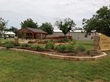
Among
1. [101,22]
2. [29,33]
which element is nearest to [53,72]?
[101,22]

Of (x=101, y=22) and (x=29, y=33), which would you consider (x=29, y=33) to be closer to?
(x=29, y=33)

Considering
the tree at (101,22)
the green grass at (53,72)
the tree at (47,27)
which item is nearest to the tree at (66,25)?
the tree at (47,27)

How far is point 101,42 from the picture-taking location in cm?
1469

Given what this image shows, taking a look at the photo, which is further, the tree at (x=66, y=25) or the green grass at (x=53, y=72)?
the tree at (x=66, y=25)

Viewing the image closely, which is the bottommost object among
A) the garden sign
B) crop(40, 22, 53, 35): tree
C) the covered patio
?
the garden sign

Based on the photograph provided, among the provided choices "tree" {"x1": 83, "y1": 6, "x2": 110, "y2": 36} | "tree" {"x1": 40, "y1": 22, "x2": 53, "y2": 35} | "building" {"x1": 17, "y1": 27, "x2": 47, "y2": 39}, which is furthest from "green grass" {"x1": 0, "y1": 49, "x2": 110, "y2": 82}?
"tree" {"x1": 40, "y1": 22, "x2": 53, "y2": 35}

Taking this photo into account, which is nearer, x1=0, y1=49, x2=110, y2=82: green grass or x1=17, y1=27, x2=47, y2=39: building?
x1=0, y1=49, x2=110, y2=82: green grass

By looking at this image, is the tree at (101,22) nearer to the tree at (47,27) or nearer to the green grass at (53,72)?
the green grass at (53,72)

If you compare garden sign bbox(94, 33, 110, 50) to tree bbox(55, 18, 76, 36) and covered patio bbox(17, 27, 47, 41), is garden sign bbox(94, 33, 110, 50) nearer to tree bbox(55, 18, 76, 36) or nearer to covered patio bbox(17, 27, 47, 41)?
covered patio bbox(17, 27, 47, 41)

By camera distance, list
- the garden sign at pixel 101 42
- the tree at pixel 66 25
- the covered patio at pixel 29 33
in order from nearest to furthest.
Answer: the garden sign at pixel 101 42, the covered patio at pixel 29 33, the tree at pixel 66 25

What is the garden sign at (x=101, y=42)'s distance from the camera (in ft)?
47.1

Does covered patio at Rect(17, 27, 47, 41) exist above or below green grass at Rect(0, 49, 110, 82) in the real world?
above

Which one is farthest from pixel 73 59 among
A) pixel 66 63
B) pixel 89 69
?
pixel 89 69

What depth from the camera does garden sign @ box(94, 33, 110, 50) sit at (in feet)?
47.1
